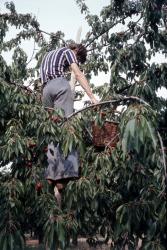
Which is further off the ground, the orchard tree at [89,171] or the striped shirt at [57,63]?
the striped shirt at [57,63]

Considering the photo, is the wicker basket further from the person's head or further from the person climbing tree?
the person's head

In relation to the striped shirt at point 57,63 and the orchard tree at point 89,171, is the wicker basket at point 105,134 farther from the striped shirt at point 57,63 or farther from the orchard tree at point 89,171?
the striped shirt at point 57,63

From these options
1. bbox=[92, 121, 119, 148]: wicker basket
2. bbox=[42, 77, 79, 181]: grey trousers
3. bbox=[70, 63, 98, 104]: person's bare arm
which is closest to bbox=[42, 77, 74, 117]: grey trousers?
bbox=[42, 77, 79, 181]: grey trousers

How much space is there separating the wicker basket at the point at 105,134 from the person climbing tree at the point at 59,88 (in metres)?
0.25

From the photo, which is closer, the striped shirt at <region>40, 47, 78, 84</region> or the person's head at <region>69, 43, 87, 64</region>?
the striped shirt at <region>40, 47, 78, 84</region>

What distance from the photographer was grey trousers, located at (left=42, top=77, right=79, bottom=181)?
3.68m

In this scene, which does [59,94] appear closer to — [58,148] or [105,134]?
[58,148]

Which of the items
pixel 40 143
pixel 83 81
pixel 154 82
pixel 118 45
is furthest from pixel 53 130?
pixel 118 45

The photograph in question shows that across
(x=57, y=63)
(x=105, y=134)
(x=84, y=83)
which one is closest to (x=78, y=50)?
(x=57, y=63)

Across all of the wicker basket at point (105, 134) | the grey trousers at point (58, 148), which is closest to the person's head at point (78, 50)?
the grey trousers at point (58, 148)

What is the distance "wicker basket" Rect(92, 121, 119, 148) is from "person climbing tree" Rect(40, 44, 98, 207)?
0.25 m

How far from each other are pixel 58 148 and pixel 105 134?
1.55 feet

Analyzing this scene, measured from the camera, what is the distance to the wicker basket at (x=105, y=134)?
360cm

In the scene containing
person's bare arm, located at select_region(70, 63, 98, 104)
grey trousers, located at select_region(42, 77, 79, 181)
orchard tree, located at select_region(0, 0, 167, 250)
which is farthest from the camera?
grey trousers, located at select_region(42, 77, 79, 181)
